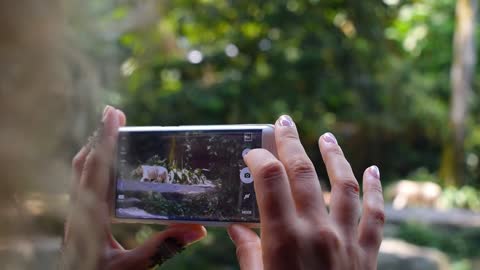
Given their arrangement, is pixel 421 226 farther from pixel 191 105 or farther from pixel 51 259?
pixel 51 259

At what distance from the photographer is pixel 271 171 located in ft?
1.46

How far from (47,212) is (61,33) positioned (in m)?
0.10

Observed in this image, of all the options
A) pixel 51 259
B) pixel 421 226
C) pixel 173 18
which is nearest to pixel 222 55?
pixel 173 18

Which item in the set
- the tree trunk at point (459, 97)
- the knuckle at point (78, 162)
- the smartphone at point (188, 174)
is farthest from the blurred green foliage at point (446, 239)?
the knuckle at point (78, 162)

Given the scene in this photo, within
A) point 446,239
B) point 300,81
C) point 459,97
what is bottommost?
point 446,239

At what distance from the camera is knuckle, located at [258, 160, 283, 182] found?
1.46ft

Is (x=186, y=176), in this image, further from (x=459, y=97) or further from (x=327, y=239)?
(x=459, y=97)

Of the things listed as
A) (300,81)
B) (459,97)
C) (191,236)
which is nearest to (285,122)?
(191,236)

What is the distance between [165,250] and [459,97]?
5.61m

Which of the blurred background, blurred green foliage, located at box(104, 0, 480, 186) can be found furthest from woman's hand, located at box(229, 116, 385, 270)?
blurred green foliage, located at box(104, 0, 480, 186)

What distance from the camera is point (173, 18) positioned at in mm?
3004

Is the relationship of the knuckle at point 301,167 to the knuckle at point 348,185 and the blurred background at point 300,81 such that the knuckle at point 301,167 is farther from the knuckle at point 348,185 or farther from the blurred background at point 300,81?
the blurred background at point 300,81

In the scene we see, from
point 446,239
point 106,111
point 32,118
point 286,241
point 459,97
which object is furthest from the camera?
point 459,97

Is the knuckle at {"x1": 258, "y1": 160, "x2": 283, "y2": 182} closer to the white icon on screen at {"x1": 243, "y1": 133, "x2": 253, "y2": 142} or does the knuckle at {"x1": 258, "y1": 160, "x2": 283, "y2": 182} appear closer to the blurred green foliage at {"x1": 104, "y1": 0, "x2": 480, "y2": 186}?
the white icon on screen at {"x1": 243, "y1": 133, "x2": 253, "y2": 142}
